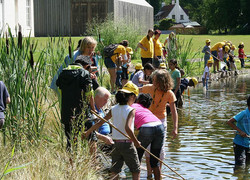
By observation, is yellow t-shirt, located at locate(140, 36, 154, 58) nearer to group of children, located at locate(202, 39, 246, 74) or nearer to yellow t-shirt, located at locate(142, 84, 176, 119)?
group of children, located at locate(202, 39, 246, 74)

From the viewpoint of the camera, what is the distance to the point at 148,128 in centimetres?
621

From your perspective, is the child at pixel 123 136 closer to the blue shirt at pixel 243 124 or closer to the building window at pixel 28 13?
the blue shirt at pixel 243 124

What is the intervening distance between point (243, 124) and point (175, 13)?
345 ft

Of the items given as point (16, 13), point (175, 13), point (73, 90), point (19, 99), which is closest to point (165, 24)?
point (175, 13)

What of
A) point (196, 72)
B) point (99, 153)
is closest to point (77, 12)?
point (196, 72)

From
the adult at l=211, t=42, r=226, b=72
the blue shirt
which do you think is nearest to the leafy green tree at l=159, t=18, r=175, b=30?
the adult at l=211, t=42, r=226, b=72

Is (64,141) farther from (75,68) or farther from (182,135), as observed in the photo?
(182,135)

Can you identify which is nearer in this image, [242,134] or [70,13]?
[242,134]

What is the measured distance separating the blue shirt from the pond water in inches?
17.1

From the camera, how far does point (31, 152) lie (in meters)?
6.15

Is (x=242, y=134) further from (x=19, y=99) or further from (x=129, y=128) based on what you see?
(x=19, y=99)

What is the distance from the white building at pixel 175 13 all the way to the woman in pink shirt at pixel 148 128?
343ft

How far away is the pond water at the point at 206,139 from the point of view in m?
7.66

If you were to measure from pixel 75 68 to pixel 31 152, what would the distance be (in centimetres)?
109
